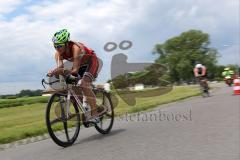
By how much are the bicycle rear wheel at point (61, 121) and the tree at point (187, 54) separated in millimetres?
116988

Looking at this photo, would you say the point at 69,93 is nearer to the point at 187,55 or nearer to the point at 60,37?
the point at 60,37

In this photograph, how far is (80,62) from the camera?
28.1 feet

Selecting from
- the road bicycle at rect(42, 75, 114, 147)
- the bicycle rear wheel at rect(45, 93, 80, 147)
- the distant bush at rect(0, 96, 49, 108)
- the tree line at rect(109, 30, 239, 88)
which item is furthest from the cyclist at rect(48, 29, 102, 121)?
the tree line at rect(109, 30, 239, 88)

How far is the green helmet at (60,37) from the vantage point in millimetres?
7957

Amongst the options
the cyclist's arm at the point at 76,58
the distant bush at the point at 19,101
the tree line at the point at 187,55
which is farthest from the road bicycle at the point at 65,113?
the tree line at the point at 187,55

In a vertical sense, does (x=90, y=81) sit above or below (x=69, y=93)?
above

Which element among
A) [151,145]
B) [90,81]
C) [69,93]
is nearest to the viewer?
[151,145]

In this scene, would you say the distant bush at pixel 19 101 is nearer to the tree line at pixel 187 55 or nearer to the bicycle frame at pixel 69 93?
the bicycle frame at pixel 69 93

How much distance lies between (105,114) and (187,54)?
123 m

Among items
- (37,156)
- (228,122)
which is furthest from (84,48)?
(228,122)

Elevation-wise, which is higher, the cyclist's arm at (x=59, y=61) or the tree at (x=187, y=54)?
the tree at (x=187, y=54)

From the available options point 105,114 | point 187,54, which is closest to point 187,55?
point 187,54

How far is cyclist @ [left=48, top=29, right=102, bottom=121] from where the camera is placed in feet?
26.2

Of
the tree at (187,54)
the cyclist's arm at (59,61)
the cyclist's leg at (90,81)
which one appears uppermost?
the tree at (187,54)
